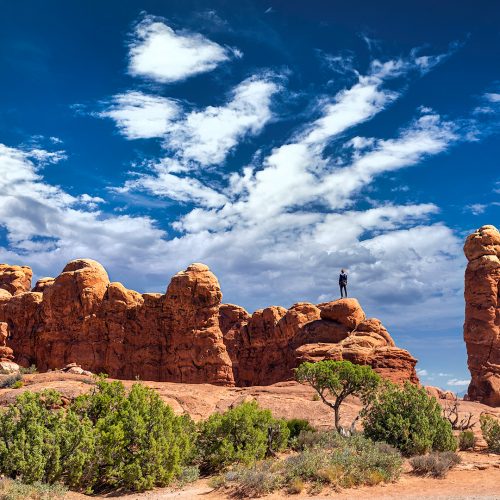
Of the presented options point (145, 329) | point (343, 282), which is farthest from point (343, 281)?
point (145, 329)

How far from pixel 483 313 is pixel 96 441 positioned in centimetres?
4611

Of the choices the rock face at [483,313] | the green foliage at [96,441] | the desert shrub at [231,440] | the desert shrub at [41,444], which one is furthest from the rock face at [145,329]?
the desert shrub at [41,444]

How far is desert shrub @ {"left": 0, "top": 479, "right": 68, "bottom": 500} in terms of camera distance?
1465cm

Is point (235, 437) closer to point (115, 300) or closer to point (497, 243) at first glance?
point (115, 300)

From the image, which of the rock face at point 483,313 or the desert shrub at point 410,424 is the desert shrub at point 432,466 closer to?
the desert shrub at point 410,424

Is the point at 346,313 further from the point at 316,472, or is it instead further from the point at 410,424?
the point at 316,472

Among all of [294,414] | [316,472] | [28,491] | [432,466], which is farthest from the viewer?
[294,414]

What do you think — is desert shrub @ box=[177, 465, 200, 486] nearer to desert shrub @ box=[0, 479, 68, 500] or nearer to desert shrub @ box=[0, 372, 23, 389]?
desert shrub @ box=[0, 479, 68, 500]

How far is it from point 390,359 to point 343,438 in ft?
62.2

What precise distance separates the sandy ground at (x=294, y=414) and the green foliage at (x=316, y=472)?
0.40 meters

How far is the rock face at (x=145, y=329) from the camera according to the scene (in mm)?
49000

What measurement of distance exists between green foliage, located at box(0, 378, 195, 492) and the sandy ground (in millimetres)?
917

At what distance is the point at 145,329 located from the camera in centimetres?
5341

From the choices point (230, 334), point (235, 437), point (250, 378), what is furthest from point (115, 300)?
point (235, 437)
